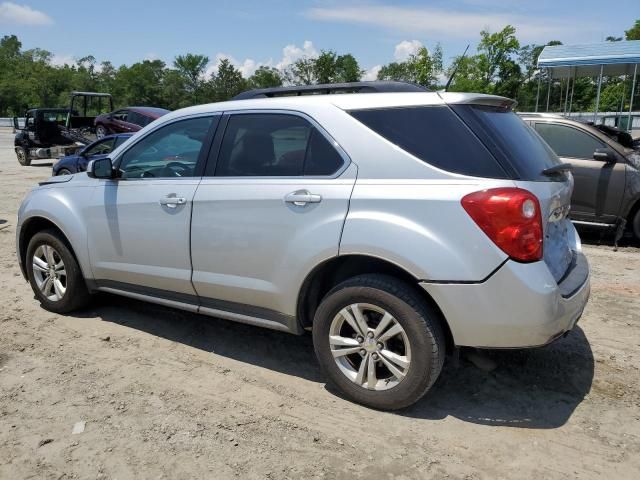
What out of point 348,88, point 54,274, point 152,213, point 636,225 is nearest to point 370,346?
point 348,88

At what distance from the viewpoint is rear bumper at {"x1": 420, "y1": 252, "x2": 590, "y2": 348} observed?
2.75m

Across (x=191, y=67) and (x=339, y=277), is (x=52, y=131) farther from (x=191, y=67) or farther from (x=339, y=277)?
(x=191, y=67)

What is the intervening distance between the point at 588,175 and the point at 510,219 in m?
5.26

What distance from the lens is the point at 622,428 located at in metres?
3.01

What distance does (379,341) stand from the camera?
308 centimetres

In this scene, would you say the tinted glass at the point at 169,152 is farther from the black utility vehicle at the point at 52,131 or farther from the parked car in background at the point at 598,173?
the black utility vehicle at the point at 52,131

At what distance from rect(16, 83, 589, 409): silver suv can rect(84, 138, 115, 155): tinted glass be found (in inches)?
295

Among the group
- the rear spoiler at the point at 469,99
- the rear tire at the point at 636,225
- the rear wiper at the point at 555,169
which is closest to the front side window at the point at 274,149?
the rear spoiler at the point at 469,99

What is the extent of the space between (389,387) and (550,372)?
4.17 feet

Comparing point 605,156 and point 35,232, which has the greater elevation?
point 605,156

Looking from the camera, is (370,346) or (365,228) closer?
(365,228)

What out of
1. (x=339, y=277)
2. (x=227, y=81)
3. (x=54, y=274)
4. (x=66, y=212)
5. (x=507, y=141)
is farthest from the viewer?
(x=227, y=81)

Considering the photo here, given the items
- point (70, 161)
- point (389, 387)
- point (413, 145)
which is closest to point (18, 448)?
point (389, 387)

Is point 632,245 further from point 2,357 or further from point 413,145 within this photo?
point 2,357
